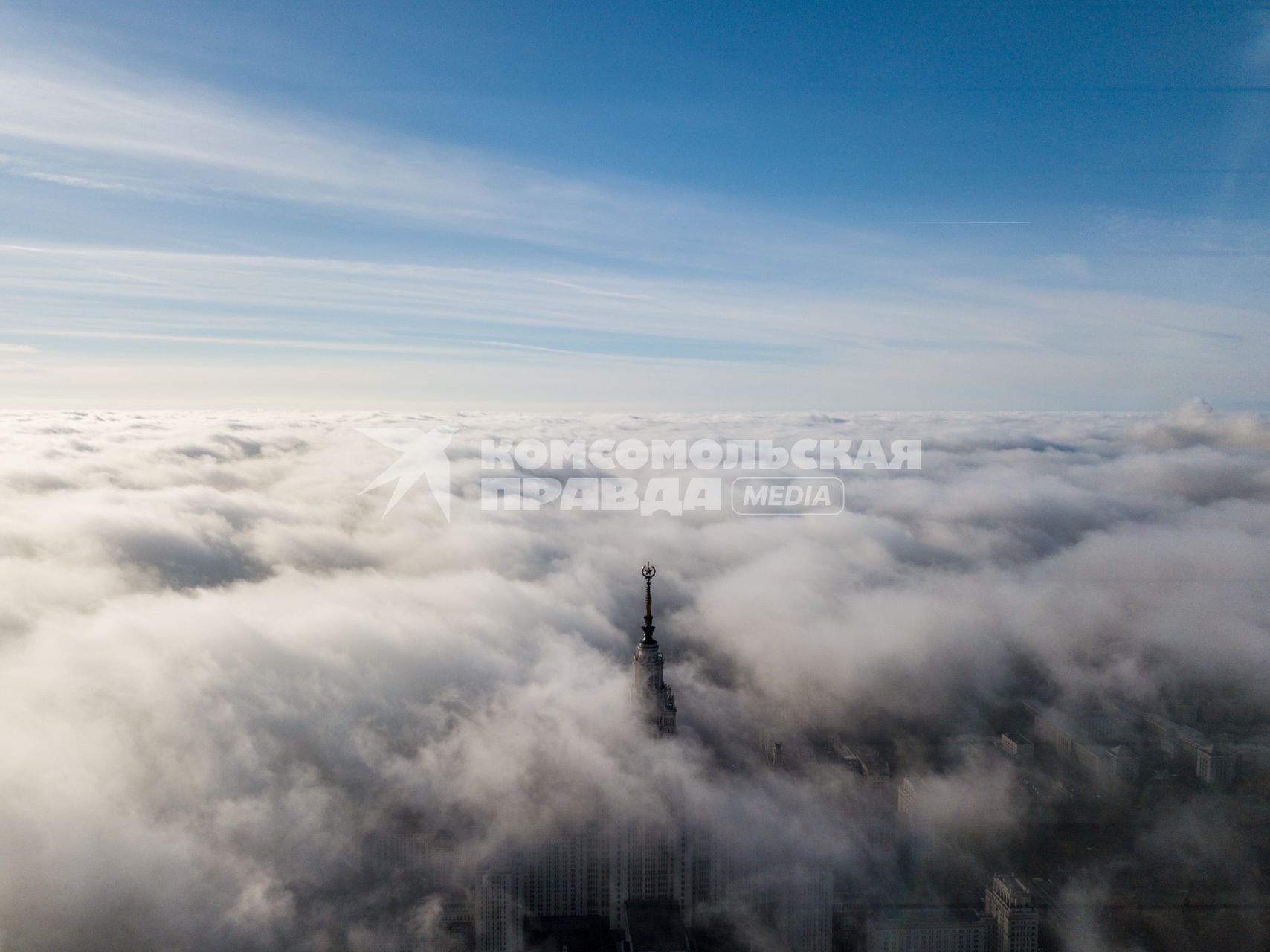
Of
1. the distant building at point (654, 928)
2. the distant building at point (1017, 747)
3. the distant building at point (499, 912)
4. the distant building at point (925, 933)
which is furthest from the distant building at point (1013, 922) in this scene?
the distant building at point (499, 912)

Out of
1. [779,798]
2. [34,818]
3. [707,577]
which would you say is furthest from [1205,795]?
[34,818]

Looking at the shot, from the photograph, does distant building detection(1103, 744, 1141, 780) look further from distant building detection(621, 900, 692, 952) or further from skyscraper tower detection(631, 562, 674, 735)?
distant building detection(621, 900, 692, 952)

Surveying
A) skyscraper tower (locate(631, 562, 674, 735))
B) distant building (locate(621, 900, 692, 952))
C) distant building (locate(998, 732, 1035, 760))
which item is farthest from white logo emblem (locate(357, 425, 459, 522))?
distant building (locate(998, 732, 1035, 760))

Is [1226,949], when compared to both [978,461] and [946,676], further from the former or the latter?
[978,461]

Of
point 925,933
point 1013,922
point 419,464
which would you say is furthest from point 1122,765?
point 419,464

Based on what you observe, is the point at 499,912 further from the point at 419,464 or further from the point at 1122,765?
the point at 419,464

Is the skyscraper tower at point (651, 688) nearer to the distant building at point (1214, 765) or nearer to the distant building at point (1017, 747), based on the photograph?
the distant building at point (1017, 747)
